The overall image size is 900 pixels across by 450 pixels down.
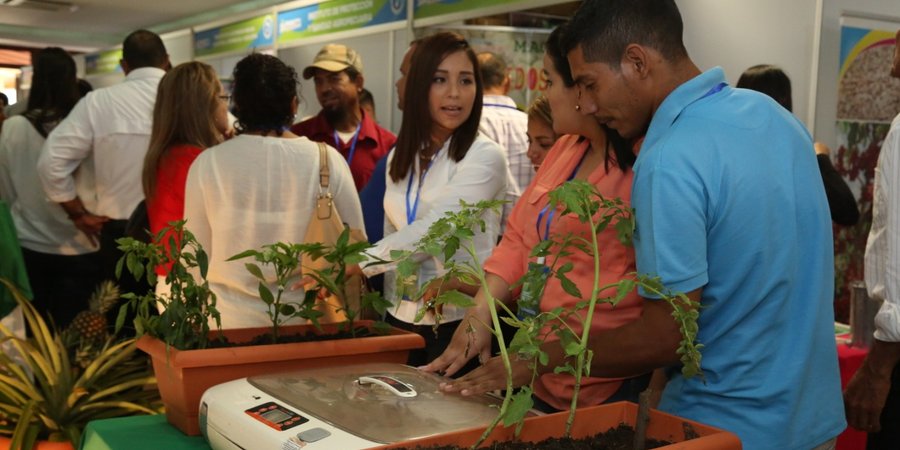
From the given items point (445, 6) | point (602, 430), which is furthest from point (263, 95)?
point (445, 6)

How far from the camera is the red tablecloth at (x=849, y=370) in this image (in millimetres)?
2916

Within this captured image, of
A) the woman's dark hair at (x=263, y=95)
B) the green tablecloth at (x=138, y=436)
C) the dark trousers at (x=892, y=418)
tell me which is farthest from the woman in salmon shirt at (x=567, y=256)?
the woman's dark hair at (x=263, y=95)

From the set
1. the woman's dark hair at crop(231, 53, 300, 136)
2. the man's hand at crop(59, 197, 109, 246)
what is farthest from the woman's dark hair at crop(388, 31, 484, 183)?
the man's hand at crop(59, 197, 109, 246)

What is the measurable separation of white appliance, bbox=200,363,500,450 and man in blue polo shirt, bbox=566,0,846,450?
0.26 meters

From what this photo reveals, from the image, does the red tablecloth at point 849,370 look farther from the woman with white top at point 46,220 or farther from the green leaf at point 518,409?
the woman with white top at point 46,220

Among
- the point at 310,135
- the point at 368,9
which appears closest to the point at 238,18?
the point at 368,9

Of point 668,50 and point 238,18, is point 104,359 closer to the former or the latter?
point 668,50

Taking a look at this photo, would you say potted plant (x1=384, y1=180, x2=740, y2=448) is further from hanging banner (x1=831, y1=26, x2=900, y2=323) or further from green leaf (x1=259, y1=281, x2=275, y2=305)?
hanging banner (x1=831, y1=26, x2=900, y2=323)

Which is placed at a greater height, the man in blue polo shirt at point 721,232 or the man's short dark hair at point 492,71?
the man's short dark hair at point 492,71

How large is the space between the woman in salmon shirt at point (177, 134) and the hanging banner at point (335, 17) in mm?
3165

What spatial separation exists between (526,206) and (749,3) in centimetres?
273

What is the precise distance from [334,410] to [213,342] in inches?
22.2

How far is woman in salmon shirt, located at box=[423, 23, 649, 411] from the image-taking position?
1.63 m

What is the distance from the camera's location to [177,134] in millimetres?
3178
